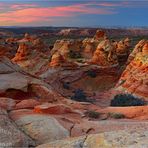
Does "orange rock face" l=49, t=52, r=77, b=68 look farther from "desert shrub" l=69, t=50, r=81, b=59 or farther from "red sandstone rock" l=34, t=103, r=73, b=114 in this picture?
"red sandstone rock" l=34, t=103, r=73, b=114

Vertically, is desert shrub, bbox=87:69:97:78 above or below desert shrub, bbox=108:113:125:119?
below

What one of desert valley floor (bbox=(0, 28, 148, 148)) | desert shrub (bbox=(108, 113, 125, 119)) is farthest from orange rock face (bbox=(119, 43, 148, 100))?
desert shrub (bbox=(108, 113, 125, 119))

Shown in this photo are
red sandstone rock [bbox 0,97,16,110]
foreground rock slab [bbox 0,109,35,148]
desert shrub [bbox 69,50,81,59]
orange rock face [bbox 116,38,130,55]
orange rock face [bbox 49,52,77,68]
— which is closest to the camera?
foreground rock slab [bbox 0,109,35,148]

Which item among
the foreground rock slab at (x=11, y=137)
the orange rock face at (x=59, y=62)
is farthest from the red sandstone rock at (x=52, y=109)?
the orange rock face at (x=59, y=62)

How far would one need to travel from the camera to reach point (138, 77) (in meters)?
32.2

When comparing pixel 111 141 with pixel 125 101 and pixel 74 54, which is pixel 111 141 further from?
pixel 74 54

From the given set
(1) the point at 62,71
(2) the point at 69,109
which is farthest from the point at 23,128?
(1) the point at 62,71

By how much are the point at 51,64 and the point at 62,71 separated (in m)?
1.22

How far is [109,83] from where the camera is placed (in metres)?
39.0

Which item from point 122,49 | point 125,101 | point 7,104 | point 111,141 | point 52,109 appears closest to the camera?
point 111,141

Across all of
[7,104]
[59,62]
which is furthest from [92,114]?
[59,62]

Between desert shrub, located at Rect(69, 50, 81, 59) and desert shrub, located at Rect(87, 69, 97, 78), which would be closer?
desert shrub, located at Rect(87, 69, 97, 78)

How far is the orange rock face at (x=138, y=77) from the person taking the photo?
1204 inches

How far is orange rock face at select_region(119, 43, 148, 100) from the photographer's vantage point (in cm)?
3059
